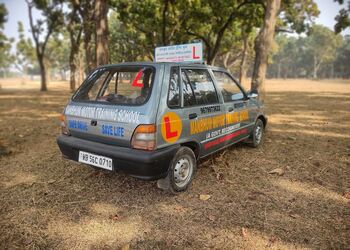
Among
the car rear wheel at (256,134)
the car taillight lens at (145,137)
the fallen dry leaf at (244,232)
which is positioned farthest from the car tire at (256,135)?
the car taillight lens at (145,137)

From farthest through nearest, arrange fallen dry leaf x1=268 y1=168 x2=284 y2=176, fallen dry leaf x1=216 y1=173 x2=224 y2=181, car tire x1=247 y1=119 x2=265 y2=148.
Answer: car tire x1=247 y1=119 x2=265 y2=148
fallen dry leaf x1=268 y1=168 x2=284 y2=176
fallen dry leaf x1=216 y1=173 x2=224 y2=181

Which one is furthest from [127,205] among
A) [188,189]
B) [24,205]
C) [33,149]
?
[33,149]

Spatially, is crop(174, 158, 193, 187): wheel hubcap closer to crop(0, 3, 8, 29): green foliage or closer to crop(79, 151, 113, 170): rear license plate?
crop(79, 151, 113, 170): rear license plate

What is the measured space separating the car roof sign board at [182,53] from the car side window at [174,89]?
303 centimetres

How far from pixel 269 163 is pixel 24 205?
3.83m

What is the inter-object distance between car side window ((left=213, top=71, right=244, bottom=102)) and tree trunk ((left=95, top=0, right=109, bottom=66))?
5.34 meters

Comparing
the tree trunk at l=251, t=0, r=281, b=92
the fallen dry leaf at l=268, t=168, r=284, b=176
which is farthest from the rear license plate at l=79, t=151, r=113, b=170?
the tree trunk at l=251, t=0, r=281, b=92

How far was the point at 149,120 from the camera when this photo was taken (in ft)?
10.0

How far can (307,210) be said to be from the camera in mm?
3275

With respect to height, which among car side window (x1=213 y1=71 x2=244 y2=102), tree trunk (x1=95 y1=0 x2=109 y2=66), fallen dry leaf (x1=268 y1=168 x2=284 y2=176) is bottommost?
fallen dry leaf (x1=268 y1=168 x2=284 y2=176)

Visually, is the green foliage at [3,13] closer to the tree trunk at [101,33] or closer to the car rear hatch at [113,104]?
the tree trunk at [101,33]

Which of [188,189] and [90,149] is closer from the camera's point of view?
[90,149]

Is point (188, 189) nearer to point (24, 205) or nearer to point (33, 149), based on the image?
point (24, 205)

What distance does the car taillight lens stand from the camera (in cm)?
306
